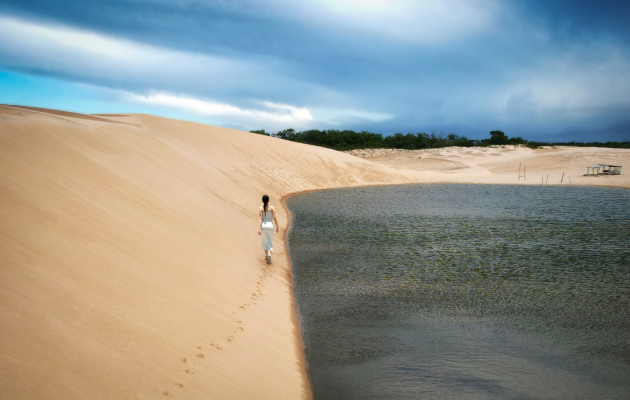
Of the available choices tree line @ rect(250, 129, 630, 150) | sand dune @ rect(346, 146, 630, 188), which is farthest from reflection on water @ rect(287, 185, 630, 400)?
tree line @ rect(250, 129, 630, 150)

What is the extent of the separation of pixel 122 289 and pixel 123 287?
0.07 metres

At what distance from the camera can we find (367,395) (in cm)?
518

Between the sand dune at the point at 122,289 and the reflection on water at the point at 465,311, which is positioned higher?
the sand dune at the point at 122,289

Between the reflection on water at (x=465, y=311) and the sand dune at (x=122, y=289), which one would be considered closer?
the sand dune at (x=122, y=289)

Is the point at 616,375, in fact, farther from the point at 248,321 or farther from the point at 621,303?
the point at 248,321

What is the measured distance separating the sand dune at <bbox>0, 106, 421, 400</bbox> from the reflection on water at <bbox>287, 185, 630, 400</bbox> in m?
0.89

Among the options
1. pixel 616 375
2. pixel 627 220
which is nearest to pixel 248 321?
pixel 616 375

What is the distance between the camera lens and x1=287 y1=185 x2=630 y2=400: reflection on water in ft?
18.0

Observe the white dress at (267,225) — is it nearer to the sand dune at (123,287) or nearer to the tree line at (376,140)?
the sand dune at (123,287)

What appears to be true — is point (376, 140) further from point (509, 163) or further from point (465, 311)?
point (465, 311)

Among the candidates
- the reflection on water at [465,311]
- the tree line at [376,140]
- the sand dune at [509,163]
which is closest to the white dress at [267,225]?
the reflection on water at [465,311]

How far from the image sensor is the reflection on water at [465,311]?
5.49m

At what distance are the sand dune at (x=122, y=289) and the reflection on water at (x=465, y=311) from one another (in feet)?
2.91

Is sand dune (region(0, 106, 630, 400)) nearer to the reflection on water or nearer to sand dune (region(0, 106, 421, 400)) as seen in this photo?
sand dune (region(0, 106, 421, 400))
